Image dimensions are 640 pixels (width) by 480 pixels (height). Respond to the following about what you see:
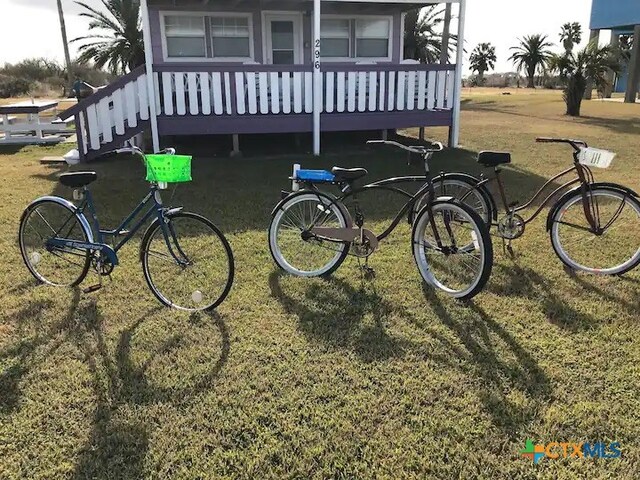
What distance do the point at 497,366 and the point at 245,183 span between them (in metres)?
5.15

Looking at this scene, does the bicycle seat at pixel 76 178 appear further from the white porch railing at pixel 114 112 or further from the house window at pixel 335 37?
the house window at pixel 335 37

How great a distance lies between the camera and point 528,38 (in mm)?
56406

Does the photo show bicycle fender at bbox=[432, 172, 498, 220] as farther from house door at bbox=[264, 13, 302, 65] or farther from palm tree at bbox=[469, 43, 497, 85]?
palm tree at bbox=[469, 43, 497, 85]

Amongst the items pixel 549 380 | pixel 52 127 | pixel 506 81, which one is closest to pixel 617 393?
pixel 549 380

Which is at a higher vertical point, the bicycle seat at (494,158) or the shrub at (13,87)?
the shrub at (13,87)

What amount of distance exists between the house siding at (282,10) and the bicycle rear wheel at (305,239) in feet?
26.0

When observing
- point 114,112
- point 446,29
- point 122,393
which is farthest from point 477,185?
point 446,29

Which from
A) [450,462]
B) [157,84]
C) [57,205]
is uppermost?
[157,84]

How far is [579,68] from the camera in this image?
17172mm

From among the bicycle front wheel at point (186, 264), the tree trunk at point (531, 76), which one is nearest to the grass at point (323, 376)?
the bicycle front wheel at point (186, 264)

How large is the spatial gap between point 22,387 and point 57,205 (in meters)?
1.53

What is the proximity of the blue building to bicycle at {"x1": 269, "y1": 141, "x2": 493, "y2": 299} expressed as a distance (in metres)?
23.7

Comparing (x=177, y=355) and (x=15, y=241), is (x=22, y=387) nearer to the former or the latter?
(x=177, y=355)

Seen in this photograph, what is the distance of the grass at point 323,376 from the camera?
2.32 m
